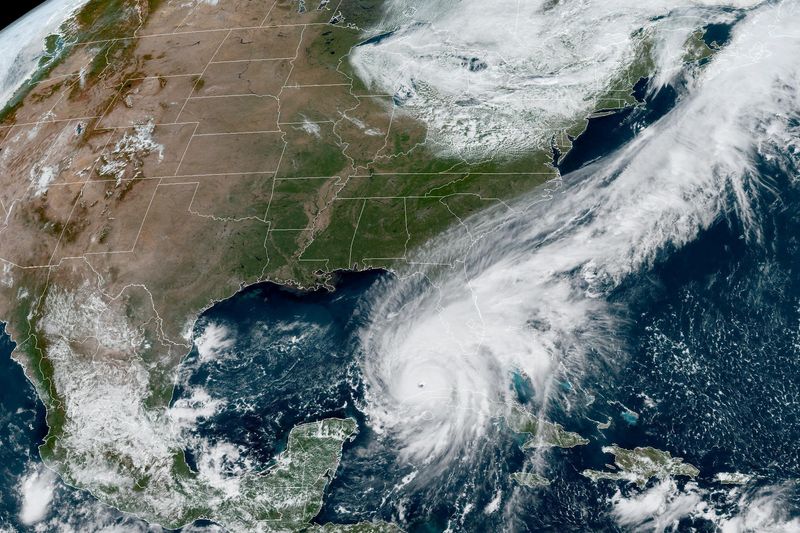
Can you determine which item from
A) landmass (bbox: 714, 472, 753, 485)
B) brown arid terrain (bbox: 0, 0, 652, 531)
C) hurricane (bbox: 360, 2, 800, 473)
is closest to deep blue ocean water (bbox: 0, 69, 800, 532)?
landmass (bbox: 714, 472, 753, 485)

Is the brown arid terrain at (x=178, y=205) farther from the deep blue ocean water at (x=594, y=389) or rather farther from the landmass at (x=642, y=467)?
the landmass at (x=642, y=467)

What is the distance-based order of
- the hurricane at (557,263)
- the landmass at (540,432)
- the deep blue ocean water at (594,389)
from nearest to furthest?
1. the deep blue ocean water at (594,389)
2. the landmass at (540,432)
3. the hurricane at (557,263)

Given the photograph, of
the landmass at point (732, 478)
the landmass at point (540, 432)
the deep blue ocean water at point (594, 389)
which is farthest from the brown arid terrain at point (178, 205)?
the landmass at point (732, 478)

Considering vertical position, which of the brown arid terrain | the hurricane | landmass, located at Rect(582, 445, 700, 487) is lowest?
landmass, located at Rect(582, 445, 700, 487)

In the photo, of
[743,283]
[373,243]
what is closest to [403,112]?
[373,243]

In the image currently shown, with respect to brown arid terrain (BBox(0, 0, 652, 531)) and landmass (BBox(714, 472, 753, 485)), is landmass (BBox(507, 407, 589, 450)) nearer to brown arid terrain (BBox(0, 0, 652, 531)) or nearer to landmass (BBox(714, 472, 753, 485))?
landmass (BBox(714, 472, 753, 485))

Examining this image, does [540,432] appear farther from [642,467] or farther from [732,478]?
[732,478]

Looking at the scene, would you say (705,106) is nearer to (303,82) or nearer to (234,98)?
(303,82)
